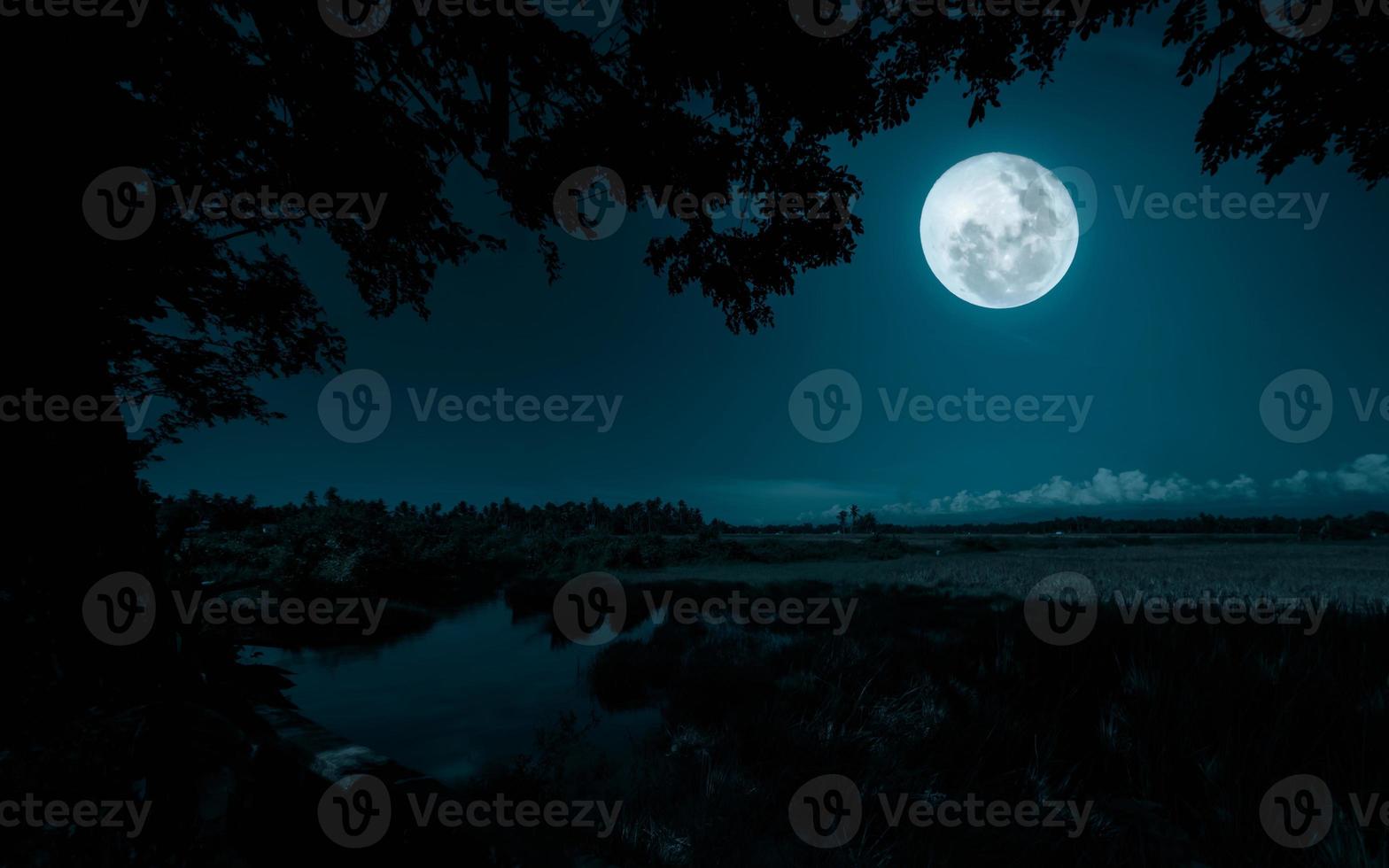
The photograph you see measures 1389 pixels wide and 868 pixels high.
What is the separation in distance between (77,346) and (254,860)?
392 cm

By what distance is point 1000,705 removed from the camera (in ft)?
13.6

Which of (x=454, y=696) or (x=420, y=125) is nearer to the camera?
(x=420, y=125)

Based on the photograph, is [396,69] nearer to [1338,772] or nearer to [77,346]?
[77,346]

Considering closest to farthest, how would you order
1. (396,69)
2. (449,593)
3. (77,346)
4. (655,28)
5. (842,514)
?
(77,346) → (655,28) → (396,69) → (449,593) → (842,514)

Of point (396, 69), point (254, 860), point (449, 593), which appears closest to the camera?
point (254, 860)

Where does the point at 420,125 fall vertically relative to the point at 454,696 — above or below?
above

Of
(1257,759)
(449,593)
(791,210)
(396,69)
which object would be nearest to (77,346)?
(396,69)

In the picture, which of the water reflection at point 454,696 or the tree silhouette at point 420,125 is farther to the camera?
the water reflection at point 454,696

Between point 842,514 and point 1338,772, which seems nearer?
point 1338,772

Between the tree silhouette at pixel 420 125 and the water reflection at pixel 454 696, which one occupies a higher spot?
the tree silhouette at pixel 420 125

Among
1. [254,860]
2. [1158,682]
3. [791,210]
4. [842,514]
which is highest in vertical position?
[842,514]

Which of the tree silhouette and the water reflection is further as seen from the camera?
the water reflection

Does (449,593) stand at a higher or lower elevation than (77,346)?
lower

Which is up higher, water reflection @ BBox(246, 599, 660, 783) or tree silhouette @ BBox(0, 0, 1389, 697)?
tree silhouette @ BBox(0, 0, 1389, 697)
